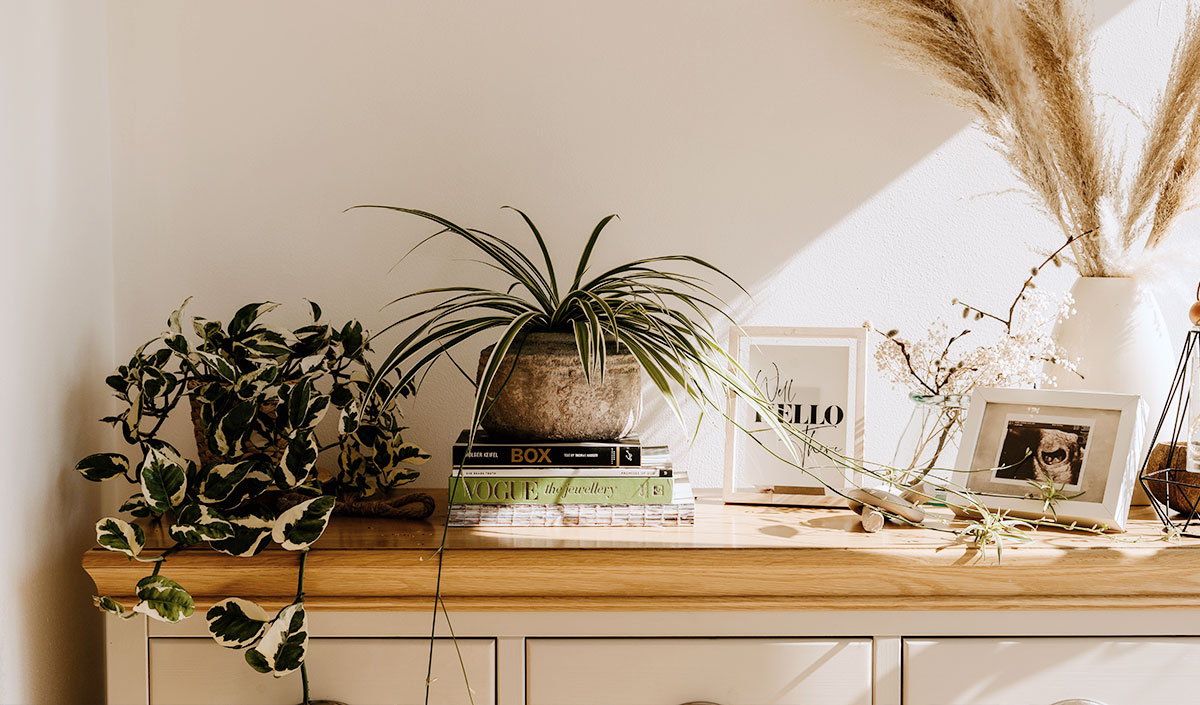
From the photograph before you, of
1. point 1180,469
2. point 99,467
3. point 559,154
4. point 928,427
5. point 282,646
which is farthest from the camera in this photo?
point 559,154

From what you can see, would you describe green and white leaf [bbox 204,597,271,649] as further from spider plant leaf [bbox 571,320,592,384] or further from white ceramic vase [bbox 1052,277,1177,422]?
white ceramic vase [bbox 1052,277,1177,422]

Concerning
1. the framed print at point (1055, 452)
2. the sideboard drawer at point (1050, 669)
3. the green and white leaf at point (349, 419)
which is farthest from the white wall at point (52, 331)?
the framed print at point (1055, 452)

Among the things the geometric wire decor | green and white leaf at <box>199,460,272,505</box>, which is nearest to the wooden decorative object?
the geometric wire decor

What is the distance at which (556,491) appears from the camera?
1154 mm

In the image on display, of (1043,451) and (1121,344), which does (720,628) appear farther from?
(1121,344)

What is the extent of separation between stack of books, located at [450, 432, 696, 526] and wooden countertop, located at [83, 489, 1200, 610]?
0.30 feet

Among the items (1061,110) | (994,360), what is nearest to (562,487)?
(994,360)

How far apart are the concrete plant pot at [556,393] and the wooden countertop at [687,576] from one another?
0.17 m

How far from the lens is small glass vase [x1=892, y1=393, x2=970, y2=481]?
1.26 m

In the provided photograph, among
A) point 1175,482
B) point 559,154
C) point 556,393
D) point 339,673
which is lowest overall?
point 339,673

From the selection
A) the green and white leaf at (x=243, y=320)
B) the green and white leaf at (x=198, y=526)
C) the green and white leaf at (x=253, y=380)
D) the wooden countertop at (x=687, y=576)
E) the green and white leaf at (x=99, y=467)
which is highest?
the green and white leaf at (x=243, y=320)

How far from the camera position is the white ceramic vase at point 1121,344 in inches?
50.2

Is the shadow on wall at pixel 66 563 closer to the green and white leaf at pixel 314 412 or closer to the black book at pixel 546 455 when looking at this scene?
the green and white leaf at pixel 314 412

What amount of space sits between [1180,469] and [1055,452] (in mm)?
181
